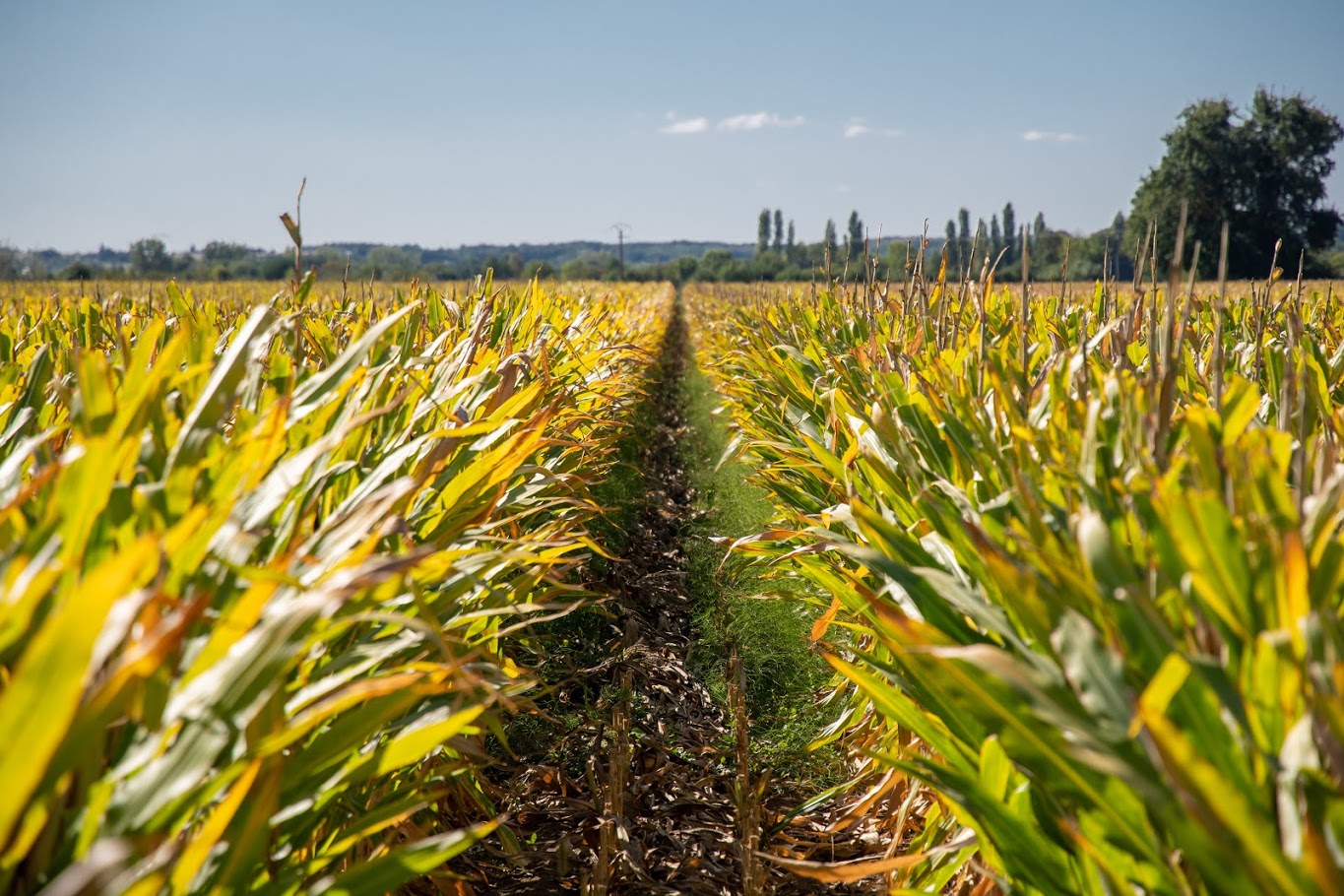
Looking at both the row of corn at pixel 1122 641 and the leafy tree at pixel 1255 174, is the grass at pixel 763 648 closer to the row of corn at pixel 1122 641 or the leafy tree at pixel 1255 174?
the row of corn at pixel 1122 641

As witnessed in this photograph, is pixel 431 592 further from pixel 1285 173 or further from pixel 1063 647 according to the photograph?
pixel 1285 173

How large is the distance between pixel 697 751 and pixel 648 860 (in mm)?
672

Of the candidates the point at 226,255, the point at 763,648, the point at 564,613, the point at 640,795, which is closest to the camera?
the point at 564,613

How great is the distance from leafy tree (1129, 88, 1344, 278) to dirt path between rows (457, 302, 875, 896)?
53543 millimetres

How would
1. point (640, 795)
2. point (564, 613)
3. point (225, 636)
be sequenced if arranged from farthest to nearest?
point (640, 795), point (564, 613), point (225, 636)

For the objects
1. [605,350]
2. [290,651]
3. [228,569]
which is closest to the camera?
[290,651]

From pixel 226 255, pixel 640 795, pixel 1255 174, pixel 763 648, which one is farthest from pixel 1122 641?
pixel 226 255

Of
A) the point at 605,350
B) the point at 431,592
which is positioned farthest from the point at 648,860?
the point at 605,350

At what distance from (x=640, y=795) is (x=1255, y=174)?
60595mm

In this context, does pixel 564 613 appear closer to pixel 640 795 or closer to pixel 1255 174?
pixel 640 795

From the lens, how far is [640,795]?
2.90 m

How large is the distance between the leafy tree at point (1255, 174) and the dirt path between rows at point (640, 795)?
53.5m

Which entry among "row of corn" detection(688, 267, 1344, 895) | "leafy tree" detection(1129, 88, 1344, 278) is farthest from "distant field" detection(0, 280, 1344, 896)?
"leafy tree" detection(1129, 88, 1344, 278)

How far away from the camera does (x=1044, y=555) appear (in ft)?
3.95
